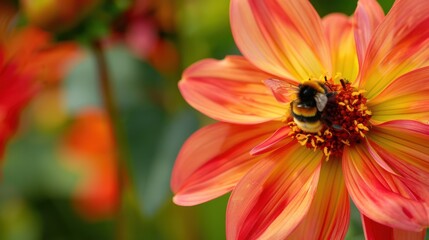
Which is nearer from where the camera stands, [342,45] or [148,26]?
[342,45]

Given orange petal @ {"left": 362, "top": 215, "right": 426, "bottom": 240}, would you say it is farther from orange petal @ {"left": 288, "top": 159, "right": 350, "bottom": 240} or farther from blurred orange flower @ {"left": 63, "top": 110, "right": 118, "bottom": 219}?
blurred orange flower @ {"left": 63, "top": 110, "right": 118, "bottom": 219}

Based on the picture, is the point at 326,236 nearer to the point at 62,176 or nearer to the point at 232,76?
the point at 232,76

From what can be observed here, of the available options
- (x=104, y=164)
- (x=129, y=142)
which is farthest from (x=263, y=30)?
(x=104, y=164)

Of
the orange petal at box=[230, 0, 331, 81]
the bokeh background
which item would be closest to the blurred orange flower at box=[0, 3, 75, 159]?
the bokeh background

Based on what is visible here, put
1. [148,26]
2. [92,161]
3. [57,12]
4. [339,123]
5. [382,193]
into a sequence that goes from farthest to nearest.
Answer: [92,161], [148,26], [57,12], [339,123], [382,193]

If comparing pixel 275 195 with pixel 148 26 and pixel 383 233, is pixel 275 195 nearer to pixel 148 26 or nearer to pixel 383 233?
pixel 383 233

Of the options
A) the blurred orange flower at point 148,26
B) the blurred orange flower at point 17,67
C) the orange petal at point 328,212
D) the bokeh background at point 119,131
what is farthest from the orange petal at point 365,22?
the blurred orange flower at point 148,26

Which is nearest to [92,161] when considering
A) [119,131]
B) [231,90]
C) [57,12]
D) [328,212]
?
[119,131]
